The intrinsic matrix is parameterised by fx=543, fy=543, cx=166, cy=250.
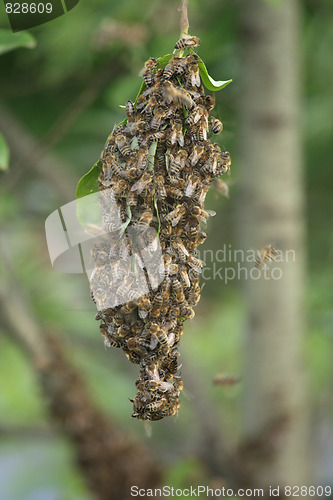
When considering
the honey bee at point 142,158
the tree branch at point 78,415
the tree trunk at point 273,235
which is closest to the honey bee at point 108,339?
the honey bee at point 142,158

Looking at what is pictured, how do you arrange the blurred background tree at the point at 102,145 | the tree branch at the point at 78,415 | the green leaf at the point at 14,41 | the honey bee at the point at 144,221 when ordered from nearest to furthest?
the honey bee at the point at 144,221
the green leaf at the point at 14,41
the blurred background tree at the point at 102,145
the tree branch at the point at 78,415

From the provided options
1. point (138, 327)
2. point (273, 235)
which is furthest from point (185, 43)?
point (273, 235)

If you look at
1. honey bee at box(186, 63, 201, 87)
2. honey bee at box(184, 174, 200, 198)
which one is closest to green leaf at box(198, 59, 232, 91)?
honey bee at box(186, 63, 201, 87)

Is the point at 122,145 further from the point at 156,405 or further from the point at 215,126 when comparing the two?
the point at 156,405

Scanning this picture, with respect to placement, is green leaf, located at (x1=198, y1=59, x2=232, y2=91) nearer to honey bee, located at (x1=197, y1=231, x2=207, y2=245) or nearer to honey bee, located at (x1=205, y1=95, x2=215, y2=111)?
honey bee, located at (x1=205, y1=95, x2=215, y2=111)

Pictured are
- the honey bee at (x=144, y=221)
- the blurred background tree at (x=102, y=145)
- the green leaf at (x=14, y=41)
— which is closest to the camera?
the honey bee at (x=144, y=221)

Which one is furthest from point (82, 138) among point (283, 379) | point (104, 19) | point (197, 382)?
point (283, 379)

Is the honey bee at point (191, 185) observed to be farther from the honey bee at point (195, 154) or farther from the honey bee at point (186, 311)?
the honey bee at point (186, 311)

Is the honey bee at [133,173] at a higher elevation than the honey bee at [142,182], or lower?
higher

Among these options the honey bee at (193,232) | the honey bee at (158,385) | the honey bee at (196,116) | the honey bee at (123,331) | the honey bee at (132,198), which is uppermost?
the honey bee at (196,116)

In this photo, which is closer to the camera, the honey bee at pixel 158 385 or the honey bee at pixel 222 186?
the honey bee at pixel 158 385
